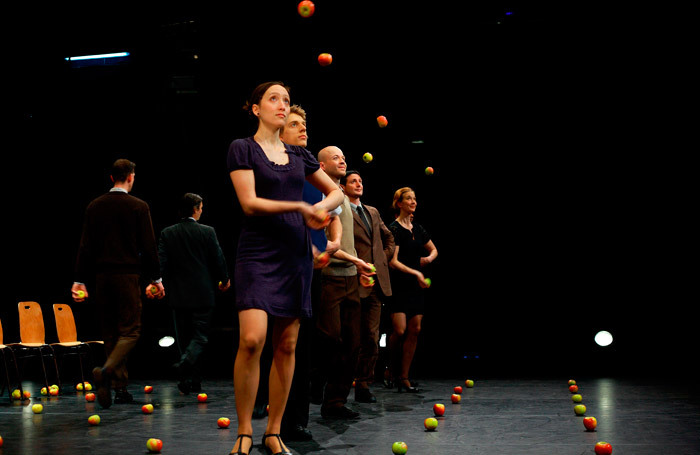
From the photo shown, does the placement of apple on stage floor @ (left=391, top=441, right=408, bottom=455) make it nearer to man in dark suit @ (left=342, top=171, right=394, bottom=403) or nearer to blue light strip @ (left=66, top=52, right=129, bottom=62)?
man in dark suit @ (left=342, top=171, right=394, bottom=403)

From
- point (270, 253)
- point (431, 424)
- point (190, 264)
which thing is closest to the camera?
point (270, 253)

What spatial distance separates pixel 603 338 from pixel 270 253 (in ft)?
22.9

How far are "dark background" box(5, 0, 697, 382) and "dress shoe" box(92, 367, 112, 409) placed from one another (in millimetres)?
3099

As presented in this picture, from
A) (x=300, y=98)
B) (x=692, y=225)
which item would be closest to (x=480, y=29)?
(x=300, y=98)

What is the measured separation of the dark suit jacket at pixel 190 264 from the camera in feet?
18.7

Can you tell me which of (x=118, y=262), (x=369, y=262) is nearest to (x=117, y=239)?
(x=118, y=262)

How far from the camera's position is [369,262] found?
16.2 ft

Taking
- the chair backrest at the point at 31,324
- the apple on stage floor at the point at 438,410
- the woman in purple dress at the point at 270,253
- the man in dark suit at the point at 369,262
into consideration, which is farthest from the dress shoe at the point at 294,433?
the chair backrest at the point at 31,324

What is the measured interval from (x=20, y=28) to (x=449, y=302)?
19.6 ft

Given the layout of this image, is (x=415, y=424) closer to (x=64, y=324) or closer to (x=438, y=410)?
(x=438, y=410)

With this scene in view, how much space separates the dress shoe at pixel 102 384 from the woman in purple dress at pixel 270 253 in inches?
88.6

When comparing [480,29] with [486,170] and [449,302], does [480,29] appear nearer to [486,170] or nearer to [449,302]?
[486,170]

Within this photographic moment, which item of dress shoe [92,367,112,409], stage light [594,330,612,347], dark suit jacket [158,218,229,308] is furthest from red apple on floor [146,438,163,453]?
stage light [594,330,612,347]

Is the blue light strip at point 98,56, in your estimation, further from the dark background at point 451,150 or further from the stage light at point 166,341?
the stage light at point 166,341
